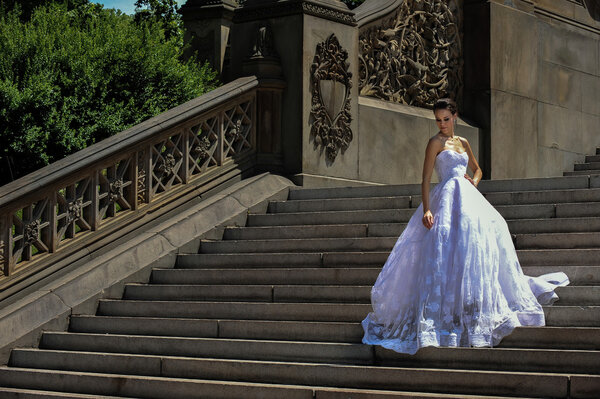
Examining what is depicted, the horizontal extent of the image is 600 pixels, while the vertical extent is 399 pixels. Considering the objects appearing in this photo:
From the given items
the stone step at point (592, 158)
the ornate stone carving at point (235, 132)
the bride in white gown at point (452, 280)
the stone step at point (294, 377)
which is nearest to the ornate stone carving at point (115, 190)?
the ornate stone carving at point (235, 132)

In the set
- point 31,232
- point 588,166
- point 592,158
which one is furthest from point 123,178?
point 592,158

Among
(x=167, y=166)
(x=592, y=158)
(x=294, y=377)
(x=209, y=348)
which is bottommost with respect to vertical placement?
(x=294, y=377)

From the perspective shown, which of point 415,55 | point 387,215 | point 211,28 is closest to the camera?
point 387,215

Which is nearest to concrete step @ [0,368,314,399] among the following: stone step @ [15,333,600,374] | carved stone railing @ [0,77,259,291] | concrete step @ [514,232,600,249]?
stone step @ [15,333,600,374]

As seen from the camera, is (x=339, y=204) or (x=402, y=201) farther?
(x=339, y=204)

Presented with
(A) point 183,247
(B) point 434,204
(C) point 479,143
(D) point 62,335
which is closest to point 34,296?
(D) point 62,335

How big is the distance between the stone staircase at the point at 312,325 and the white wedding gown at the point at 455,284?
13 centimetres

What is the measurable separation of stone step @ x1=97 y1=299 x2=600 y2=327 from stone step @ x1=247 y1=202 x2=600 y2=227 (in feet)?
6.36

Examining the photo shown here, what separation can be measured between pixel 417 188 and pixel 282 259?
1846 millimetres

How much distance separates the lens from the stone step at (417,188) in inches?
418

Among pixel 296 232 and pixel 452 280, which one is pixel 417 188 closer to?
pixel 296 232

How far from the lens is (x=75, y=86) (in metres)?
13.6

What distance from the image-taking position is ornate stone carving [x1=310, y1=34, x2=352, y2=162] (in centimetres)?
1288

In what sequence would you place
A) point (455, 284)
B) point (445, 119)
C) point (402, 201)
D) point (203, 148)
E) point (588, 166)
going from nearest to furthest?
point (455, 284) → point (445, 119) → point (402, 201) → point (203, 148) → point (588, 166)
